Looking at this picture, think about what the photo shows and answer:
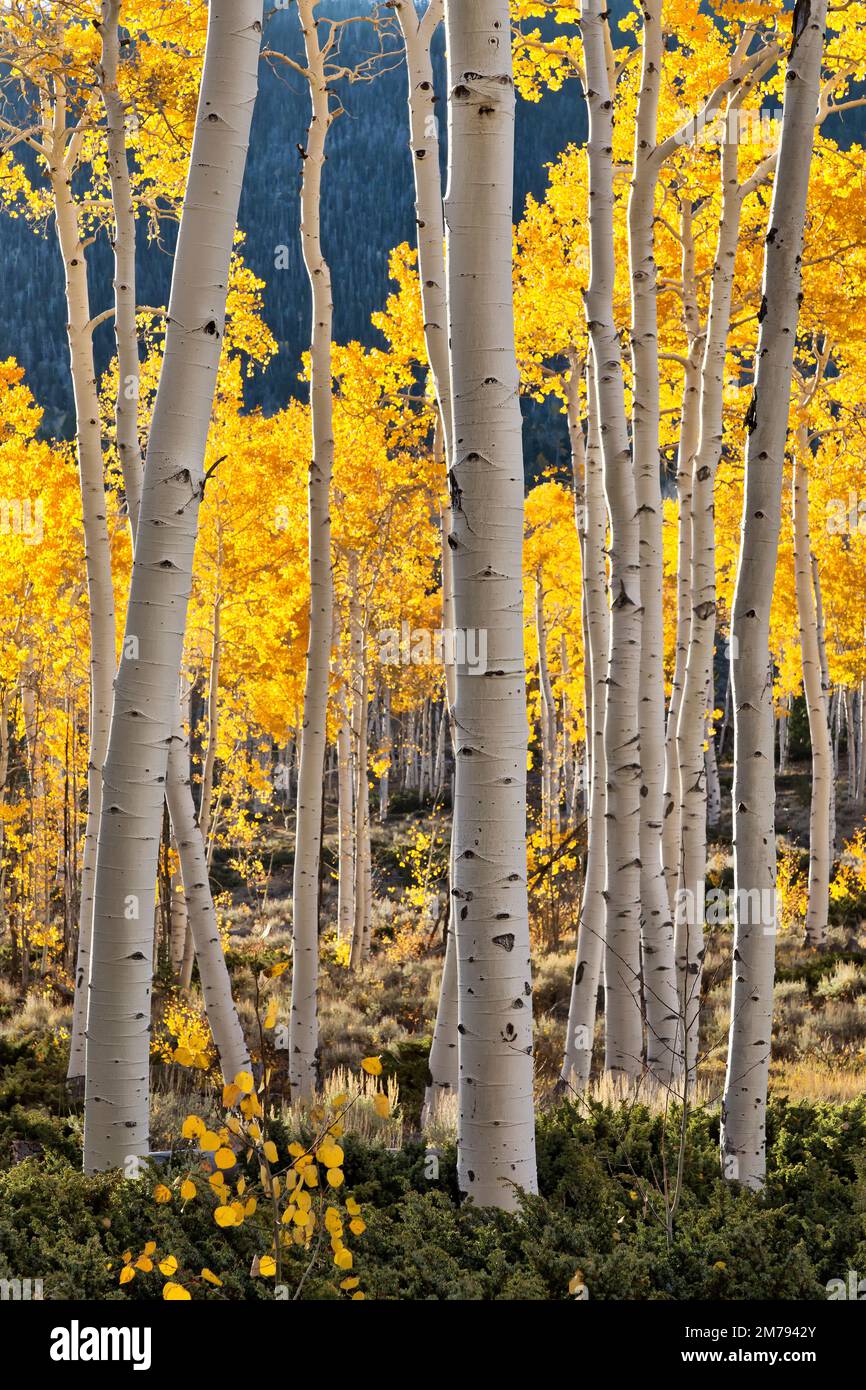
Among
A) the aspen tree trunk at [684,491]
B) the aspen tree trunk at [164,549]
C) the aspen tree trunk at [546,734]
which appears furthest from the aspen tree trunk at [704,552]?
the aspen tree trunk at [546,734]

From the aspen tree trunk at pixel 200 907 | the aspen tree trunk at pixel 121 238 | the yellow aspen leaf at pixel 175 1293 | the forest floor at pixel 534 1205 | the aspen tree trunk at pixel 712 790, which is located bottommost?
the forest floor at pixel 534 1205

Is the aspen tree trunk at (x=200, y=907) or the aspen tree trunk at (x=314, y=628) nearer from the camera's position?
the aspen tree trunk at (x=200, y=907)

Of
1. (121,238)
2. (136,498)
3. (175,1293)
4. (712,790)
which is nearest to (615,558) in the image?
(136,498)

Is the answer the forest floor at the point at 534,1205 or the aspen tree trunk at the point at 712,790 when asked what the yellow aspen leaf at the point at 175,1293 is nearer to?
the forest floor at the point at 534,1205

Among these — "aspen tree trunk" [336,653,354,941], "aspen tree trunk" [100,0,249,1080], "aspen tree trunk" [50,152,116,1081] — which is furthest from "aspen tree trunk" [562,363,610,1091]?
"aspen tree trunk" [336,653,354,941]

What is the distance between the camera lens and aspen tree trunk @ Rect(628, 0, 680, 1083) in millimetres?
6074

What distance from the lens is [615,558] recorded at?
5.66 meters

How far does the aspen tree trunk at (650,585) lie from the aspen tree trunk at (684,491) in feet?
4.40

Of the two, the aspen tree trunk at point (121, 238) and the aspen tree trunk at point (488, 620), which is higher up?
the aspen tree trunk at point (121, 238)

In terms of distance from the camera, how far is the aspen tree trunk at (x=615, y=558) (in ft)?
18.3

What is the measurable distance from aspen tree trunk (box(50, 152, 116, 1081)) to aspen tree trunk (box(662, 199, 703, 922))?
3843 millimetres

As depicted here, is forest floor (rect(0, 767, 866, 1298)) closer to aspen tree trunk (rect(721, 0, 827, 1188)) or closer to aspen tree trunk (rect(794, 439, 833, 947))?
aspen tree trunk (rect(721, 0, 827, 1188))
